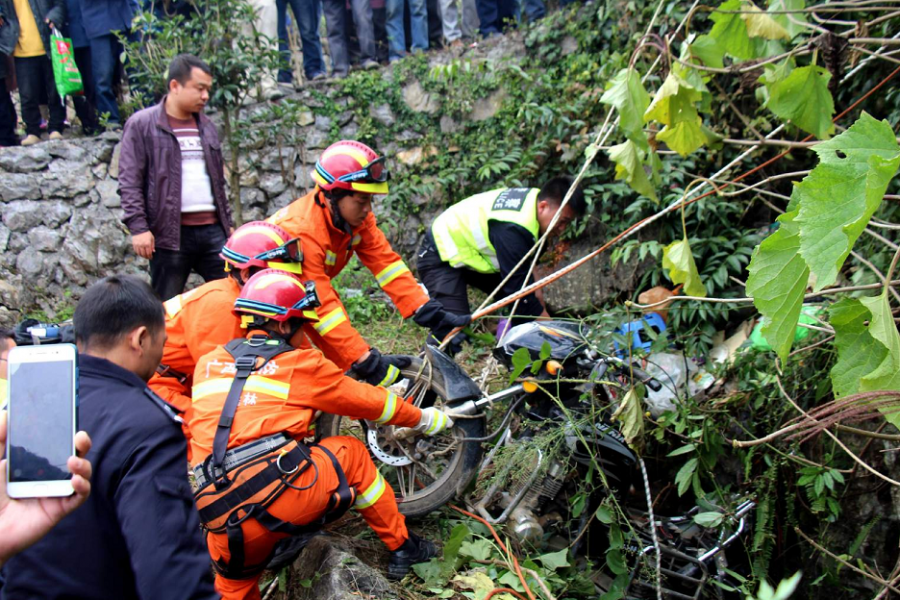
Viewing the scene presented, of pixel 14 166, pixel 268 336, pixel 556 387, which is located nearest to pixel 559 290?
pixel 556 387

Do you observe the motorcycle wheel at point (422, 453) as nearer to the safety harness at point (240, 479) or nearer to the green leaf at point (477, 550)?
the green leaf at point (477, 550)

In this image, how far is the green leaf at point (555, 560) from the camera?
2.83 meters

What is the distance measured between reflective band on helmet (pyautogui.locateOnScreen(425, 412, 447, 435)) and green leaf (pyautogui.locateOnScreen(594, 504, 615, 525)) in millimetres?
789

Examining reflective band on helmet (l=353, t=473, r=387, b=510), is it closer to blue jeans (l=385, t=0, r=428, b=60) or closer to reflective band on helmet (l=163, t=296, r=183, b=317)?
reflective band on helmet (l=163, t=296, r=183, b=317)

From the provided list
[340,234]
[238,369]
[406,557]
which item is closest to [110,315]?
[238,369]

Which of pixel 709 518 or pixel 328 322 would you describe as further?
pixel 328 322

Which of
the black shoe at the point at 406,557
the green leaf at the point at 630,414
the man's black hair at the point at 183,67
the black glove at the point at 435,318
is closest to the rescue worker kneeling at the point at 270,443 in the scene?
the black shoe at the point at 406,557

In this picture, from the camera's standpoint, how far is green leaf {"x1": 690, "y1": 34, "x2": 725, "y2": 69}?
8.72 ft

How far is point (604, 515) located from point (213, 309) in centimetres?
203

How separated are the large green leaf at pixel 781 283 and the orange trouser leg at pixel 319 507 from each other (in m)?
1.85

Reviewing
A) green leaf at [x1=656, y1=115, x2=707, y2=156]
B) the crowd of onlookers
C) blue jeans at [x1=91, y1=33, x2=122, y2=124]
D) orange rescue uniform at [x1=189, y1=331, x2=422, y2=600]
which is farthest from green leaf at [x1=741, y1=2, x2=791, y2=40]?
blue jeans at [x1=91, y1=33, x2=122, y2=124]

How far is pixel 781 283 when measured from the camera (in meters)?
1.32

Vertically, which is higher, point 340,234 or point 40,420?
point 40,420

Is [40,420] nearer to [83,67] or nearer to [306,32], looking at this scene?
[83,67]
